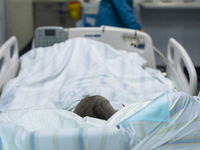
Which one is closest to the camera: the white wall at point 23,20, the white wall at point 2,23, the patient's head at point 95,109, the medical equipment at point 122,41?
the patient's head at point 95,109

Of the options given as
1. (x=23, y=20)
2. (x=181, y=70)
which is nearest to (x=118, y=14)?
(x=181, y=70)

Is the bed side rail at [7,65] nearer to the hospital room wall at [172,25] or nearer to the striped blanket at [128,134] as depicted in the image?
the striped blanket at [128,134]

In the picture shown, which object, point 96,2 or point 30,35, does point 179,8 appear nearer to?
point 96,2

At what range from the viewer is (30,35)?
3887 mm

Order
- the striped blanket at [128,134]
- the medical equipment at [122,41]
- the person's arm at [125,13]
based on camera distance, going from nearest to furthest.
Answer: the striped blanket at [128,134] < the medical equipment at [122,41] < the person's arm at [125,13]

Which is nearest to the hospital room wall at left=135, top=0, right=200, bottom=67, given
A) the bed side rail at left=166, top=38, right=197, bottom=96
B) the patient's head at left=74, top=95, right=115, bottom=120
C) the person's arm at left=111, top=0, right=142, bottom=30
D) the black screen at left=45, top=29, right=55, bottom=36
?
the person's arm at left=111, top=0, right=142, bottom=30

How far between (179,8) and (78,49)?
6.53 feet

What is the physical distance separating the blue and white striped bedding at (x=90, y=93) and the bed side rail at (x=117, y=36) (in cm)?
16

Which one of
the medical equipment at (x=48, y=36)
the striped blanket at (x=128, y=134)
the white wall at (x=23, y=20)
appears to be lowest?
the white wall at (x=23, y=20)

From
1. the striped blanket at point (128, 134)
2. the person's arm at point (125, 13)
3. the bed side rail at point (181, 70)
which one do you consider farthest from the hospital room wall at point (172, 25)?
the striped blanket at point (128, 134)

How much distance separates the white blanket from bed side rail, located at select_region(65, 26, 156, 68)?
5.7 inches

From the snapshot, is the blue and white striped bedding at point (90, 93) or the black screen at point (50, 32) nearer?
the blue and white striped bedding at point (90, 93)

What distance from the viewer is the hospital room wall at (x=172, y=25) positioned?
3713 mm

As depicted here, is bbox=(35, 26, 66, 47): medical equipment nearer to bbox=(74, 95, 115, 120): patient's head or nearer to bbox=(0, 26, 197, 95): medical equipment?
bbox=(0, 26, 197, 95): medical equipment
